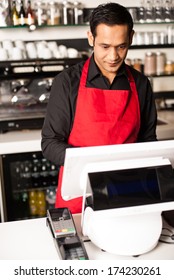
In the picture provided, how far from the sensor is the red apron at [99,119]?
5.48 ft

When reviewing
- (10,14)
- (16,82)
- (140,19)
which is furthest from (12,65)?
(140,19)

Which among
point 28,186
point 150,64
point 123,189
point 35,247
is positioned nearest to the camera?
point 123,189

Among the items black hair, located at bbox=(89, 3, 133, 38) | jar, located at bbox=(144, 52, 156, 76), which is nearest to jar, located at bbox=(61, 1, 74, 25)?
jar, located at bbox=(144, 52, 156, 76)

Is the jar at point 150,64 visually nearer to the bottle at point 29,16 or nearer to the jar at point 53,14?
the jar at point 53,14

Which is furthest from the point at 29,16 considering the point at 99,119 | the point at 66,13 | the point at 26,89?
the point at 99,119

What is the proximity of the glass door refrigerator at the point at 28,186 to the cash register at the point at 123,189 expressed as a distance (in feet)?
5.14

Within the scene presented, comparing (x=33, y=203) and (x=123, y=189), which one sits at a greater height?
(x=123, y=189)

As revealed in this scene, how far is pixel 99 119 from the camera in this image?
5.50ft

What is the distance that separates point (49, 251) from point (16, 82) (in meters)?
1.69

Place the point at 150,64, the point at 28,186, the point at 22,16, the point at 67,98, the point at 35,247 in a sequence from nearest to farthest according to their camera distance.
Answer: the point at 35,247 < the point at 67,98 < the point at 22,16 < the point at 28,186 < the point at 150,64

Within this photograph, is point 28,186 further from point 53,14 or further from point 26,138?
point 53,14

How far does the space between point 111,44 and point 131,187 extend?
59 centimetres

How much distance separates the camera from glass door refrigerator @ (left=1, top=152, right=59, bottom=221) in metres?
2.76

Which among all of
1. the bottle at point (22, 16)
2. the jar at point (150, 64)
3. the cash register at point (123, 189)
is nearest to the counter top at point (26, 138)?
the jar at point (150, 64)
